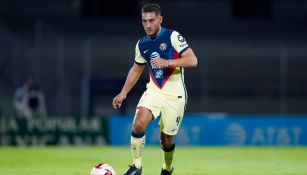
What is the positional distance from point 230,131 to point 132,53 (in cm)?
539

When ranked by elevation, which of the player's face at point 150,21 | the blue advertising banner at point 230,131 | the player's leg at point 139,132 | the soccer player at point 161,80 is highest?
the player's face at point 150,21

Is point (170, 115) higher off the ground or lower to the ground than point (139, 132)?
higher

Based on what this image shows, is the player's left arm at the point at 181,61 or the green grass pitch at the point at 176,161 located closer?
the player's left arm at the point at 181,61

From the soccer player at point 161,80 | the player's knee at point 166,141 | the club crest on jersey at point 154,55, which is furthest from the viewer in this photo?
the player's knee at point 166,141

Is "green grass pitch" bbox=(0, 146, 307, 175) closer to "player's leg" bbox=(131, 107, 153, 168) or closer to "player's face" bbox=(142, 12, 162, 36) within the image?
"player's leg" bbox=(131, 107, 153, 168)

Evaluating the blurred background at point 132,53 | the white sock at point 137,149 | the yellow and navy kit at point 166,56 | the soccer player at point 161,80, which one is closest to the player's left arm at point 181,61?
the soccer player at point 161,80

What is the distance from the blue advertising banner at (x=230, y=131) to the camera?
23703mm

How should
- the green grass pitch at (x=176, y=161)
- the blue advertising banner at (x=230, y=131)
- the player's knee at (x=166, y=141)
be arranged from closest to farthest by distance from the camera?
the player's knee at (x=166, y=141) → the green grass pitch at (x=176, y=161) → the blue advertising banner at (x=230, y=131)

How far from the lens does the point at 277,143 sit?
23.7 metres

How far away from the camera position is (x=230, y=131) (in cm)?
2392

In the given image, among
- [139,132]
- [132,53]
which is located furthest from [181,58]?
[132,53]

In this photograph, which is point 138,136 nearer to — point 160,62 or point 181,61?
point 160,62

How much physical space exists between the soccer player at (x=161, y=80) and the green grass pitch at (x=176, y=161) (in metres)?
2.09

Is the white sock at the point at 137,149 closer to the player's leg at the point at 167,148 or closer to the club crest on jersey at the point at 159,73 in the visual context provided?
the player's leg at the point at 167,148
